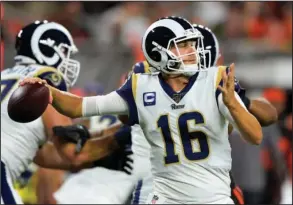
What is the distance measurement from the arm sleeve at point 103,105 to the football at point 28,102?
0.29 metres

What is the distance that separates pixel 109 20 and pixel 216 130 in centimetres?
684

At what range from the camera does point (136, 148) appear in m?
5.41

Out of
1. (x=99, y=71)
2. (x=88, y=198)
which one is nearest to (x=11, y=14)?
(x=99, y=71)

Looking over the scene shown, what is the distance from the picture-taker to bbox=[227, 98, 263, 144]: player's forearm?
3.99m

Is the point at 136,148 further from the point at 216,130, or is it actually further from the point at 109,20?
the point at 109,20

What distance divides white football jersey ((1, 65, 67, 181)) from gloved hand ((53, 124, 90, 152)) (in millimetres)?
169

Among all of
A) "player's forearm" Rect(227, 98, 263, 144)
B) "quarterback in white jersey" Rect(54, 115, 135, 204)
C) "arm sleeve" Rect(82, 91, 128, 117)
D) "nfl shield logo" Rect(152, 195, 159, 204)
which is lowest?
"quarterback in white jersey" Rect(54, 115, 135, 204)

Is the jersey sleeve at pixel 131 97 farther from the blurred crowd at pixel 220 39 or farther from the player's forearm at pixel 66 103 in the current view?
the blurred crowd at pixel 220 39

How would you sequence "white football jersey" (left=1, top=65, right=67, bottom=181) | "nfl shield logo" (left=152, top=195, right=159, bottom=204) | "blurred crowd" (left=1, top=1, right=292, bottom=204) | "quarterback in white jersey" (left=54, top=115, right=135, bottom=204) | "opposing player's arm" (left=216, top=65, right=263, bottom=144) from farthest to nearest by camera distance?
1. "blurred crowd" (left=1, top=1, right=292, bottom=204)
2. "quarterback in white jersey" (left=54, top=115, right=135, bottom=204)
3. "white football jersey" (left=1, top=65, right=67, bottom=181)
4. "nfl shield logo" (left=152, top=195, right=159, bottom=204)
5. "opposing player's arm" (left=216, top=65, right=263, bottom=144)

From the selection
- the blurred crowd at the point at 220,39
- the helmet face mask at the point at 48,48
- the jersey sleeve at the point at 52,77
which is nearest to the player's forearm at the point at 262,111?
the jersey sleeve at the point at 52,77

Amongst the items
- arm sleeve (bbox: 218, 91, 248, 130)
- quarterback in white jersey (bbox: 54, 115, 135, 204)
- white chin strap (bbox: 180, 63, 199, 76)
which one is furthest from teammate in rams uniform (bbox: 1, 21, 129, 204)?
arm sleeve (bbox: 218, 91, 248, 130)

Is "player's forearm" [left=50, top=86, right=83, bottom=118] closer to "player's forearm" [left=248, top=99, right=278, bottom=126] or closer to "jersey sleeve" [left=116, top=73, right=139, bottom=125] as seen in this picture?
"jersey sleeve" [left=116, top=73, right=139, bottom=125]

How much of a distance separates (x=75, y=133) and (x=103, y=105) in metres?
0.71

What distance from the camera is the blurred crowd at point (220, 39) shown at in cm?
804
